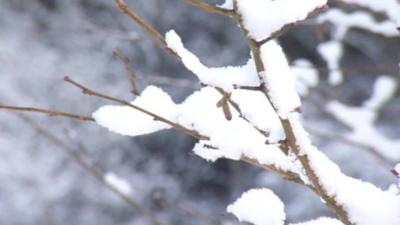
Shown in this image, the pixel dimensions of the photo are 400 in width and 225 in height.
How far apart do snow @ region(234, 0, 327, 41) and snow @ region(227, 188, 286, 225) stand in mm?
202

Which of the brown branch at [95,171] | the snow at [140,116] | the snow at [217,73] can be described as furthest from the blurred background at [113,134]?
the snow at [217,73]

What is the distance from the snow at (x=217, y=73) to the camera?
580 mm

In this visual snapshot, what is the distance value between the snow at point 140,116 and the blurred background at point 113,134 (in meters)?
3.56

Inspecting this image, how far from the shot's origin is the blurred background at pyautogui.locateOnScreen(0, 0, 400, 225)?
14.2 ft

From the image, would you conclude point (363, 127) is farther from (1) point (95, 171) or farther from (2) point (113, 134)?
(2) point (113, 134)

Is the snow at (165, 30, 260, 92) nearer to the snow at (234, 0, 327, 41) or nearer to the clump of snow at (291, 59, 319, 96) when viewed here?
the snow at (234, 0, 327, 41)

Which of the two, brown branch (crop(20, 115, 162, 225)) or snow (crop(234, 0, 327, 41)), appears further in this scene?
brown branch (crop(20, 115, 162, 225))

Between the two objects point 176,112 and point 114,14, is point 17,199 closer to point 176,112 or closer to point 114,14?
point 114,14

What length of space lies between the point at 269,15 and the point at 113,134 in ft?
13.4

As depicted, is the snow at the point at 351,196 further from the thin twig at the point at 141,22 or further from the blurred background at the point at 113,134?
the blurred background at the point at 113,134

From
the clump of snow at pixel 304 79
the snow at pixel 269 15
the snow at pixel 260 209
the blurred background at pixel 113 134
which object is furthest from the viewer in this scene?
→ the blurred background at pixel 113 134

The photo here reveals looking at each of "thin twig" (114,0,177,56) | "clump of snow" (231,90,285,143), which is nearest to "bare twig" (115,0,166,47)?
"thin twig" (114,0,177,56)

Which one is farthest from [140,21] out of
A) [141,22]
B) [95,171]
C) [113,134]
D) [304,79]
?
[113,134]

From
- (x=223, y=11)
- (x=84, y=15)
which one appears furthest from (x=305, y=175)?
(x=84, y=15)
